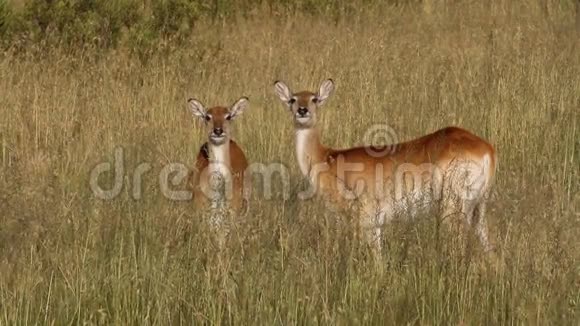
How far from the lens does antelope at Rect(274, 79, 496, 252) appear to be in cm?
646

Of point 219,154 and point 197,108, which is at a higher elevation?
point 197,108

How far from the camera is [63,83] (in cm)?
981

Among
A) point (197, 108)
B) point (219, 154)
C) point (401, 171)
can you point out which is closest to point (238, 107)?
point (197, 108)

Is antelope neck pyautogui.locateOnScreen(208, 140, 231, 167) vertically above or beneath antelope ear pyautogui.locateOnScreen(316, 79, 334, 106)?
beneath

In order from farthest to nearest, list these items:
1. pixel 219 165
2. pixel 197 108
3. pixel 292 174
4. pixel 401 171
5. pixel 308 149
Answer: pixel 292 174 < pixel 197 108 < pixel 308 149 < pixel 219 165 < pixel 401 171

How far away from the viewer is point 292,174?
7.63m

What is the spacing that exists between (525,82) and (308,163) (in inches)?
120

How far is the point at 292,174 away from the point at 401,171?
3.35 ft

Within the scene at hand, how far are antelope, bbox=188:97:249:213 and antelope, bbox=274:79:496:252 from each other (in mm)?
434

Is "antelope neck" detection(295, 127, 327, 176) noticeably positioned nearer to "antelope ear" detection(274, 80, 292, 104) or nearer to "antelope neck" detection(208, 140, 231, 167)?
"antelope ear" detection(274, 80, 292, 104)

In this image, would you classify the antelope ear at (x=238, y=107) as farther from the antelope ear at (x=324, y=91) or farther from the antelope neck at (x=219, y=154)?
the antelope ear at (x=324, y=91)

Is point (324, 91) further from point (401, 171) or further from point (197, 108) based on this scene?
point (401, 171)

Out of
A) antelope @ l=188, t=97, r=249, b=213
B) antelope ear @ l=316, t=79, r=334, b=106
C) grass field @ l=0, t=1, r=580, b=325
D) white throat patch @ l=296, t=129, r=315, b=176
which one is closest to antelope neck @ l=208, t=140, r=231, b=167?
antelope @ l=188, t=97, r=249, b=213

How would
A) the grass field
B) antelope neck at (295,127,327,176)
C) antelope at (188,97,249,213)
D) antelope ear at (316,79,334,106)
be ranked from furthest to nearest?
1. antelope ear at (316,79,334,106)
2. antelope neck at (295,127,327,176)
3. antelope at (188,97,249,213)
4. the grass field
